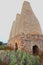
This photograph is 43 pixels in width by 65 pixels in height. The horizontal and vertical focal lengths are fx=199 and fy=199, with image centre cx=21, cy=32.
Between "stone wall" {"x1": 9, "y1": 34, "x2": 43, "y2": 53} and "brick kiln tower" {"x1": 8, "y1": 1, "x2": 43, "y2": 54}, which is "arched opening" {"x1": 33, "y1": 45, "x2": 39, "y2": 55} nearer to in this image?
"brick kiln tower" {"x1": 8, "y1": 1, "x2": 43, "y2": 54}

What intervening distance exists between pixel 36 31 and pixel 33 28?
60 cm

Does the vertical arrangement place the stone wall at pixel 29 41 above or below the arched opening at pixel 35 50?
above

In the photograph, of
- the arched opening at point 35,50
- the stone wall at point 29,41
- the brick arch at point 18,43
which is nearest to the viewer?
the stone wall at point 29,41

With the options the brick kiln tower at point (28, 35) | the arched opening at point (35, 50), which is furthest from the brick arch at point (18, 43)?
the arched opening at point (35, 50)

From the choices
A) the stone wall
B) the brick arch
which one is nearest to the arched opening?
the stone wall

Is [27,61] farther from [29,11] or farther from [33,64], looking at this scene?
[29,11]

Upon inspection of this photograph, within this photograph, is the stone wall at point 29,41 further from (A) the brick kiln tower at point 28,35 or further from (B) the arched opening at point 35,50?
(B) the arched opening at point 35,50

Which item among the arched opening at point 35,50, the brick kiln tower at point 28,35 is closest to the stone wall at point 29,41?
the brick kiln tower at point 28,35

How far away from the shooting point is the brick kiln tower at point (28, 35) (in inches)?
963

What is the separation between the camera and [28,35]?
2461 cm

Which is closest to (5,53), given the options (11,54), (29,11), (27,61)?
(11,54)

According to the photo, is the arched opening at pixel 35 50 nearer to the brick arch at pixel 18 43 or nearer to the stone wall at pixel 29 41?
the stone wall at pixel 29 41

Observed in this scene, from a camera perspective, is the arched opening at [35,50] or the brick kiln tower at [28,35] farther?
the arched opening at [35,50]

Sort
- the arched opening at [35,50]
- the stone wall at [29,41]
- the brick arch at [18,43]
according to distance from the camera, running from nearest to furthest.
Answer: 1. the stone wall at [29,41]
2. the brick arch at [18,43]
3. the arched opening at [35,50]
